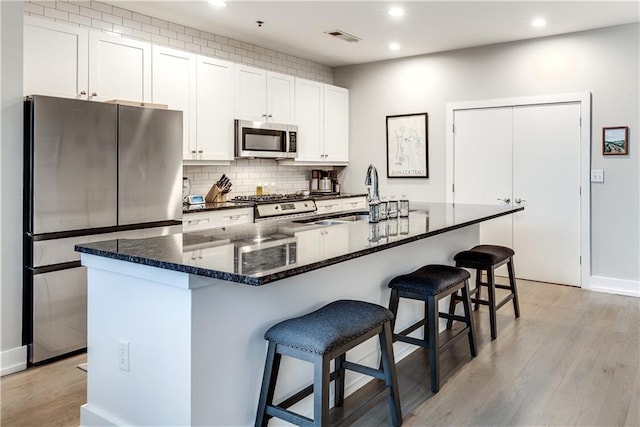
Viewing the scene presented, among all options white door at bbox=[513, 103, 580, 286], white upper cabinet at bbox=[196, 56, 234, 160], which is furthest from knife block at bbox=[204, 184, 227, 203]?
white door at bbox=[513, 103, 580, 286]

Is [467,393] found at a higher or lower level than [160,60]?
lower

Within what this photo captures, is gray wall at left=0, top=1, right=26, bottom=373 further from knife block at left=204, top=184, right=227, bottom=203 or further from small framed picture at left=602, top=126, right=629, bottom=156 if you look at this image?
small framed picture at left=602, top=126, right=629, bottom=156

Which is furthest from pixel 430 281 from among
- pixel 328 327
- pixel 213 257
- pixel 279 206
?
pixel 279 206

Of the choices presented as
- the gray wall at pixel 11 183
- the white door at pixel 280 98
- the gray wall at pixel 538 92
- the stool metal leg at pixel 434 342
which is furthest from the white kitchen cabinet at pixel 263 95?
the stool metal leg at pixel 434 342

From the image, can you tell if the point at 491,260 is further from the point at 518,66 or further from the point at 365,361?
the point at 518,66

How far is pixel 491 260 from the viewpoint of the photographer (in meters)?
3.59

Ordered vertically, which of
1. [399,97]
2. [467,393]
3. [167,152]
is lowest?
[467,393]

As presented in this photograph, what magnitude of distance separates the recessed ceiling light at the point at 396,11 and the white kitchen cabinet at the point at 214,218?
7.23 feet

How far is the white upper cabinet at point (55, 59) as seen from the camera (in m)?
3.28

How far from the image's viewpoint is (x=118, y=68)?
3.82 meters

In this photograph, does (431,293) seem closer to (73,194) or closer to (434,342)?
(434,342)

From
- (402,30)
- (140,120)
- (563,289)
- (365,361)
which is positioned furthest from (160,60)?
(563,289)

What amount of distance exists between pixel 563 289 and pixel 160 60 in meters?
4.44

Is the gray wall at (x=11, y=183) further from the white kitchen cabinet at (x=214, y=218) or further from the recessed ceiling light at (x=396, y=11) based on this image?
the recessed ceiling light at (x=396, y=11)
